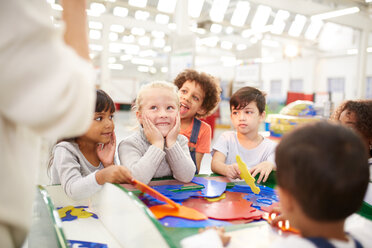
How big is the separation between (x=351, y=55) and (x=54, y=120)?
13203 millimetres

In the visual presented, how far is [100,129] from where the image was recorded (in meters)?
1.47

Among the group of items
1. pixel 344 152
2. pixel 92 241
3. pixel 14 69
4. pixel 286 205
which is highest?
pixel 14 69

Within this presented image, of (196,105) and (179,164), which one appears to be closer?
(179,164)

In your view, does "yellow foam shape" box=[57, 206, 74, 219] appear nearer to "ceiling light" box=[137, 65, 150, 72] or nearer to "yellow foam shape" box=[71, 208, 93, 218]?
"yellow foam shape" box=[71, 208, 93, 218]

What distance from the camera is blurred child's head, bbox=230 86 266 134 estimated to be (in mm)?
1927

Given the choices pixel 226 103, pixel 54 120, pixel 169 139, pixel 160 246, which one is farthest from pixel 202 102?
pixel 226 103

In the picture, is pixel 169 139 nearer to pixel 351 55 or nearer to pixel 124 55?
pixel 351 55

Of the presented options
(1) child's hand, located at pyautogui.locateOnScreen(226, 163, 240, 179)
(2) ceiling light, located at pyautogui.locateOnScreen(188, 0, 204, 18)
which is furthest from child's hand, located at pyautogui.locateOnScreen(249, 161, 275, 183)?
(2) ceiling light, located at pyautogui.locateOnScreen(188, 0, 204, 18)

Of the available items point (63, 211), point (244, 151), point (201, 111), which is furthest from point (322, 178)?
point (201, 111)

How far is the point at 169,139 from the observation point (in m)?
1.50

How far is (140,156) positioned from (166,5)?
214 inches

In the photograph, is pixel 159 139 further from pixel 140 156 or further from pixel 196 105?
pixel 196 105

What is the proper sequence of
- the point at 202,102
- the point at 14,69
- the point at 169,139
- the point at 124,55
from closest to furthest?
1. the point at 14,69
2. the point at 169,139
3. the point at 202,102
4. the point at 124,55

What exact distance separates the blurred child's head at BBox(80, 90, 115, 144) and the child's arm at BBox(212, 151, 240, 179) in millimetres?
588
